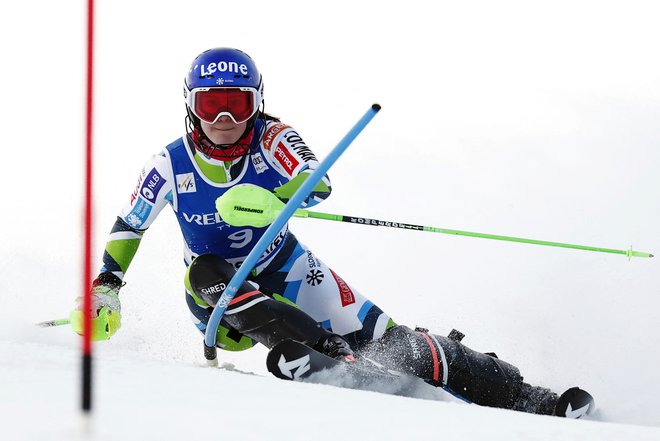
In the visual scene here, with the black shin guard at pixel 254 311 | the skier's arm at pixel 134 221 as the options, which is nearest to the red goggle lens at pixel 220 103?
the skier's arm at pixel 134 221

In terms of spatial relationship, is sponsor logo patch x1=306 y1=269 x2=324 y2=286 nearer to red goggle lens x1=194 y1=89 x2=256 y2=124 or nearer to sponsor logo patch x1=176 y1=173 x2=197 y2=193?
sponsor logo patch x1=176 y1=173 x2=197 y2=193

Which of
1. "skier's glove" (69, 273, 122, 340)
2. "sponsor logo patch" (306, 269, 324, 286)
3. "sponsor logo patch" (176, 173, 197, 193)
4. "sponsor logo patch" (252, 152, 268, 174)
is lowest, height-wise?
"skier's glove" (69, 273, 122, 340)

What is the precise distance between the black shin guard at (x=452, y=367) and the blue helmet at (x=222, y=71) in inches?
47.9

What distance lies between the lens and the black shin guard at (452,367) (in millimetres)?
3557

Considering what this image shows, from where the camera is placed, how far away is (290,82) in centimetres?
1188

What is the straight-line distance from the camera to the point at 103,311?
11.9 ft

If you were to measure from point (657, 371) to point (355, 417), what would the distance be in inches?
115

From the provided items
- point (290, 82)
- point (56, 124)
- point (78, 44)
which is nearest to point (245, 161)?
point (56, 124)

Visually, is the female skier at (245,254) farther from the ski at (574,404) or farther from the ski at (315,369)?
the ski at (315,369)

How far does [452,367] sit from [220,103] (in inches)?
55.7

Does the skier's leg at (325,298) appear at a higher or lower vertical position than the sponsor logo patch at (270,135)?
lower

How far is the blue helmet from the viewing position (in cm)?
380

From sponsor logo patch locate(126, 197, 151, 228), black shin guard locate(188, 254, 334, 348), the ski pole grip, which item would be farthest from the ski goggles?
the ski pole grip

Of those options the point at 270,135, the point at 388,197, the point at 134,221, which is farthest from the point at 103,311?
the point at 388,197
